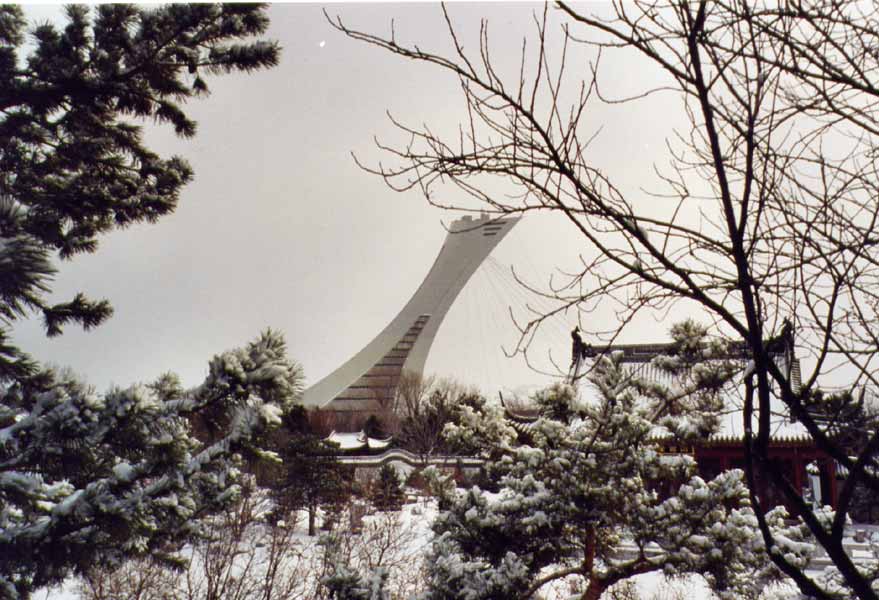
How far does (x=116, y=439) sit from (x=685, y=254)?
1768 mm

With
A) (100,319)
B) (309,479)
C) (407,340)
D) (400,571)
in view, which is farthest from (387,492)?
(407,340)

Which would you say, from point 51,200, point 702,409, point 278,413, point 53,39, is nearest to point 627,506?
point 702,409

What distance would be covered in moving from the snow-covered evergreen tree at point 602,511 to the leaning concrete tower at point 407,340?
106ft

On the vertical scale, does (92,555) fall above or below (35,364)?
below

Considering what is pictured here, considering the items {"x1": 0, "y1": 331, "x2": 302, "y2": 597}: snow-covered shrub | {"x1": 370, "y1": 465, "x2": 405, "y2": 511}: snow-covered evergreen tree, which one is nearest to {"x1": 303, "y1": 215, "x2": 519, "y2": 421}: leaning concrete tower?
{"x1": 370, "y1": 465, "x2": 405, "y2": 511}: snow-covered evergreen tree

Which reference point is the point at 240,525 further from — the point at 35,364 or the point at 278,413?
the point at 278,413

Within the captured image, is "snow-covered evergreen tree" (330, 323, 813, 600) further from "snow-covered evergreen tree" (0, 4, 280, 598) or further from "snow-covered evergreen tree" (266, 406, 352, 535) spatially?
"snow-covered evergreen tree" (266, 406, 352, 535)

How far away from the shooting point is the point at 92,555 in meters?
2.01

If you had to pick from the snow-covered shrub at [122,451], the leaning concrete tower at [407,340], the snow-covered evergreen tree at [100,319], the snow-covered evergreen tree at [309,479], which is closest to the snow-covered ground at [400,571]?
the snow-covered evergreen tree at [309,479]

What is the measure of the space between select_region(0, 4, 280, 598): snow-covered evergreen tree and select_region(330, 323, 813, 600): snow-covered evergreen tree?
204 centimetres

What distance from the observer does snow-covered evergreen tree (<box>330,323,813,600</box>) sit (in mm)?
4055

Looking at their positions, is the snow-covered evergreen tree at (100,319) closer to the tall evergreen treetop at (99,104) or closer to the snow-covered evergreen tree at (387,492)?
the tall evergreen treetop at (99,104)

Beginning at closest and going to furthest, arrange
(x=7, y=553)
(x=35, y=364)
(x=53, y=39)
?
(x=7, y=553)
(x=35, y=364)
(x=53, y=39)

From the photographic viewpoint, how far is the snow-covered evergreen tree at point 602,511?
4055 mm
